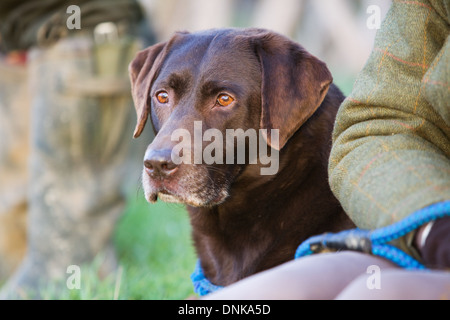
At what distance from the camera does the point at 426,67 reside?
1.75 metres

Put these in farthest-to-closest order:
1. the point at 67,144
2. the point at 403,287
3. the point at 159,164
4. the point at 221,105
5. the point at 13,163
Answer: the point at 13,163 < the point at 67,144 < the point at 221,105 < the point at 159,164 < the point at 403,287

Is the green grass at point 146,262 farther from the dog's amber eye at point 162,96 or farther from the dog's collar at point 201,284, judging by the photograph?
the dog's amber eye at point 162,96

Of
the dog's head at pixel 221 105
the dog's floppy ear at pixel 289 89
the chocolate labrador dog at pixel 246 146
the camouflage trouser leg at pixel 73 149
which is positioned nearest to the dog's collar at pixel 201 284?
the chocolate labrador dog at pixel 246 146

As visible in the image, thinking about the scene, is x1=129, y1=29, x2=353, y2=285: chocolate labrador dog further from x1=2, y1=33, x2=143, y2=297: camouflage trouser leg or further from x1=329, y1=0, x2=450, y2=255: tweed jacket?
x1=2, y1=33, x2=143, y2=297: camouflage trouser leg

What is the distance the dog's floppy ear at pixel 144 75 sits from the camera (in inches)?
103

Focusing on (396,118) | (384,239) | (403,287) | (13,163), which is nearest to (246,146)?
(396,118)

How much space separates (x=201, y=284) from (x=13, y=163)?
3145mm

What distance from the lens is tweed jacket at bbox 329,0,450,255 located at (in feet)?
5.13

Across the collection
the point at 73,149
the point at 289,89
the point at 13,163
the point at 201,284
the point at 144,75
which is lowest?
the point at 13,163

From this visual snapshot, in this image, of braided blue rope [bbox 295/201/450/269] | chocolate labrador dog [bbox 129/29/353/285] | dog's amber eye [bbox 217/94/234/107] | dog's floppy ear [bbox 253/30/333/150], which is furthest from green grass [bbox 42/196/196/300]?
braided blue rope [bbox 295/201/450/269]

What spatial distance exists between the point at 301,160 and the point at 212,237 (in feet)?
1.50

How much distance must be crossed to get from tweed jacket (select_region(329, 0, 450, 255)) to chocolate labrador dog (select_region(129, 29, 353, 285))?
436 mm

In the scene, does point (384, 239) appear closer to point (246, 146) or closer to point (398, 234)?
point (398, 234)

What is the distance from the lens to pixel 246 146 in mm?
2424
